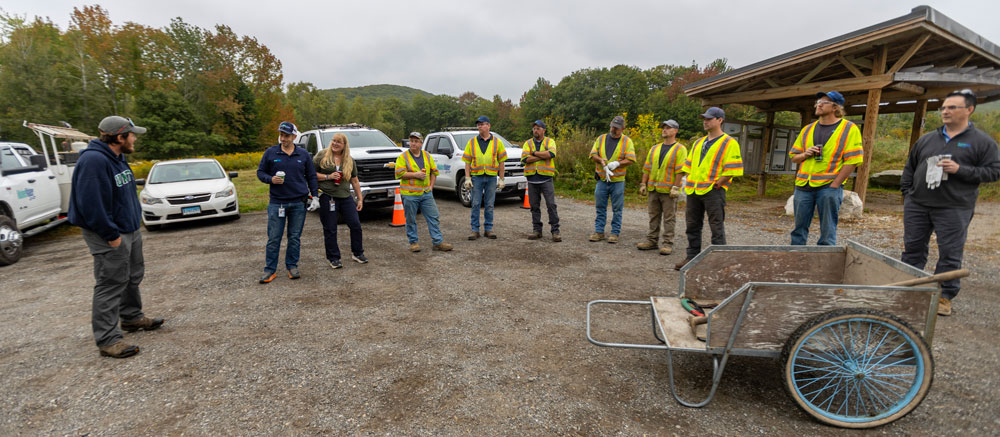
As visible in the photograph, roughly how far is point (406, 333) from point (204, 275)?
351 centimetres

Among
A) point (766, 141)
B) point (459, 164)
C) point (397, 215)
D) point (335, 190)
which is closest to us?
point (335, 190)

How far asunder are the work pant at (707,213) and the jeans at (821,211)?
73cm

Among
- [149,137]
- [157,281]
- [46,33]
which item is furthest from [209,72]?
[157,281]

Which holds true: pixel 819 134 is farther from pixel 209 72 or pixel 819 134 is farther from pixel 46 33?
pixel 46 33

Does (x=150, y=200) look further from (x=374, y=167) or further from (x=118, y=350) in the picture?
(x=118, y=350)

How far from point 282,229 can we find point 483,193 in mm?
3224

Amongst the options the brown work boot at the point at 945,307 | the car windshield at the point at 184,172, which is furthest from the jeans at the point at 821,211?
the car windshield at the point at 184,172

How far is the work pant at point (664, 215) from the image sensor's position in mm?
6164

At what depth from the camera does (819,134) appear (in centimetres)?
432

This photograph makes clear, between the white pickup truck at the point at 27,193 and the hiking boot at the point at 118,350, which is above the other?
the white pickup truck at the point at 27,193

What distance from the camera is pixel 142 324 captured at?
3.83 m

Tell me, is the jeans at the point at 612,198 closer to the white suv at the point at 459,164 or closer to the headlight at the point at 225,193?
the white suv at the point at 459,164

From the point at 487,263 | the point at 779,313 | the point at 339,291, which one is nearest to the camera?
the point at 779,313

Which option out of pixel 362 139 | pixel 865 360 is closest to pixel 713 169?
pixel 865 360
